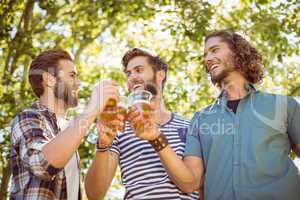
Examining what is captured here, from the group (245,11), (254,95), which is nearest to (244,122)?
(254,95)

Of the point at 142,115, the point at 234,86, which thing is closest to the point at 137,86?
the point at 142,115

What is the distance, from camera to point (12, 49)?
29.7 feet

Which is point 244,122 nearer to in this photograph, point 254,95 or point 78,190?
point 254,95

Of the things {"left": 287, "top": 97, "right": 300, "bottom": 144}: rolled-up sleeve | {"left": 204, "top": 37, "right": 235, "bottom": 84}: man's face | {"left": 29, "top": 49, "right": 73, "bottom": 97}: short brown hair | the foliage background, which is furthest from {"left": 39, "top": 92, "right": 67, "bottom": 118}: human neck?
the foliage background

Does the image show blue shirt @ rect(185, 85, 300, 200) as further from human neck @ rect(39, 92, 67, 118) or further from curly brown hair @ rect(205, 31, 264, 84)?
human neck @ rect(39, 92, 67, 118)

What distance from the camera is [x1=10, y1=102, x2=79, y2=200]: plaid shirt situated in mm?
3371

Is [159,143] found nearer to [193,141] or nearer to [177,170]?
[177,170]

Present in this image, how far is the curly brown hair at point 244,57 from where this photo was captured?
4.18 metres

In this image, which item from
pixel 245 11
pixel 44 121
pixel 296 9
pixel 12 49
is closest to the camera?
pixel 44 121

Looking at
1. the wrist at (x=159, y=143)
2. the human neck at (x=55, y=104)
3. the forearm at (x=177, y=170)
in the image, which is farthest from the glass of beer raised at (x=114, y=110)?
the human neck at (x=55, y=104)

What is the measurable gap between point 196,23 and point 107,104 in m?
5.61

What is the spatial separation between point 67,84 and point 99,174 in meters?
0.97

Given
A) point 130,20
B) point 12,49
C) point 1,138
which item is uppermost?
point 130,20

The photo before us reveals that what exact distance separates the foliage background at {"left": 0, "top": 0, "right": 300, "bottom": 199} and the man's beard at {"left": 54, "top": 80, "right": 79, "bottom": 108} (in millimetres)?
2536
